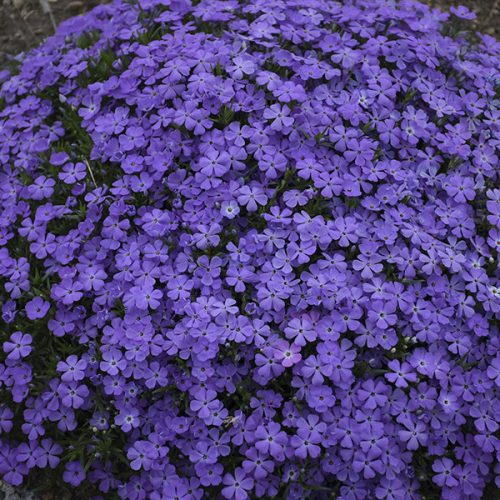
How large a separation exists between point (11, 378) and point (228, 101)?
65.4 inches

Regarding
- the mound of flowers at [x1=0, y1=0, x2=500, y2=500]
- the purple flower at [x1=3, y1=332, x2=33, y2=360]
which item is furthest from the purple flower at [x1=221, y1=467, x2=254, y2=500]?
the purple flower at [x1=3, y1=332, x2=33, y2=360]

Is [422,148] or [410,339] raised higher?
[422,148]

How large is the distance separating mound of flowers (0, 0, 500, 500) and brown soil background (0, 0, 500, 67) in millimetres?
2161

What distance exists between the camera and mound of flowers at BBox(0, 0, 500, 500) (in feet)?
9.59

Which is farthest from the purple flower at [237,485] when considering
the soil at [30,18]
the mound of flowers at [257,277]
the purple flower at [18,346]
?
the soil at [30,18]

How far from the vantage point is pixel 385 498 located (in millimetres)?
2906

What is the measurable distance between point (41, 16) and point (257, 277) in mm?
3761

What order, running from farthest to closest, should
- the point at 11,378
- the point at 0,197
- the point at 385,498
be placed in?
the point at 0,197
the point at 11,378
the point at 385,498

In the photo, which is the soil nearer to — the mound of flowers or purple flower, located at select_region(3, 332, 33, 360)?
the mound of flowers

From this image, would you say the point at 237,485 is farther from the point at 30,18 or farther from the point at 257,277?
the point at 30,18

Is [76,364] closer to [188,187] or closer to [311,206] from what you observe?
[188,187]

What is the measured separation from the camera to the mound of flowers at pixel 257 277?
292cm

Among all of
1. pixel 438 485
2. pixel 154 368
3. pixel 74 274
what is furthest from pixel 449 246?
pixel 74 274

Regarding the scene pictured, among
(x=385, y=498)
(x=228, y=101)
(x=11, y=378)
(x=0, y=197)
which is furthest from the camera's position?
(x=0, y=197)
